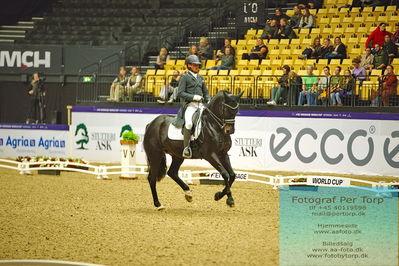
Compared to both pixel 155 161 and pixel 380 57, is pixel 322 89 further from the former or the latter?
pixel 155 161

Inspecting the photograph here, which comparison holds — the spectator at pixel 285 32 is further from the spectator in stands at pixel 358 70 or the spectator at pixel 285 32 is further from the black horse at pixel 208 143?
the black horse at pixel 208 143

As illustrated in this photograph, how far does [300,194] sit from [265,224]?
189 inches

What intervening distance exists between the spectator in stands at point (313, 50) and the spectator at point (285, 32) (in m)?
1.45

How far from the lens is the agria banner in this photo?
27.4 metres

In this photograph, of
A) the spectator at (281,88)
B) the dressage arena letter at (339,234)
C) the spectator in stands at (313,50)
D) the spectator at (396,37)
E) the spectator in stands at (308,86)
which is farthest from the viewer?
the spectator in stands at (313,50)

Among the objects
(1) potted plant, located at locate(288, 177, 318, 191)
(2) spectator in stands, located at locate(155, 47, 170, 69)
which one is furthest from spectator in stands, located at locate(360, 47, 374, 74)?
(2) spectator in stands, located at locate(155, 47, 170, 69)

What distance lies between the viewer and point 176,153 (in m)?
15.6

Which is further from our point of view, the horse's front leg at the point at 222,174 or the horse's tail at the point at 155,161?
the horse's tail at the point at 155,161

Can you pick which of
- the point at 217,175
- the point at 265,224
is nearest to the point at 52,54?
the point at 217,175

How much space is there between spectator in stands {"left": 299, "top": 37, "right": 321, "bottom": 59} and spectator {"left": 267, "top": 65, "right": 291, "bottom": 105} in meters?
1.86

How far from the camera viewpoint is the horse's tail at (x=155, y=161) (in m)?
15.6

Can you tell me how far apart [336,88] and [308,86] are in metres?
0.96

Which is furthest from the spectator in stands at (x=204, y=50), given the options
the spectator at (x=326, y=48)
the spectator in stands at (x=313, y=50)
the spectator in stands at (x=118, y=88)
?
the spectator at (x=326, y=48)

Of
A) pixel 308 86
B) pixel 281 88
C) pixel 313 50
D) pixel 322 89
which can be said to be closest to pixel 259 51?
pixel 313 50
